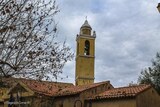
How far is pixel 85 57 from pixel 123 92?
28172mm

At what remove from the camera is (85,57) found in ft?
187

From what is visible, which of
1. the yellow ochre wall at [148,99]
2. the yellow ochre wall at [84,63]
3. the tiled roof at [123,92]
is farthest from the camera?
the yellow ochre wall at [84,63]

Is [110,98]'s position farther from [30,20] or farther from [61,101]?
[30,20]

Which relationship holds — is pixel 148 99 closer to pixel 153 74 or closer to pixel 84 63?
pixel 153 74

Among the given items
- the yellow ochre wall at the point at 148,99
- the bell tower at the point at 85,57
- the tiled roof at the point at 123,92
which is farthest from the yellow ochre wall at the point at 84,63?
the yellow ochre wall at the point at 148,99

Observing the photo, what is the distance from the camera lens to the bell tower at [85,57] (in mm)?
56344

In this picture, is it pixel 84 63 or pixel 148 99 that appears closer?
pixel 148 99

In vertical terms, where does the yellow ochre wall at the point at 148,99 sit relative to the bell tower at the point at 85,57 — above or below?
below

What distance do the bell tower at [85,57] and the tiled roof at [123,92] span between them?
2438 cm

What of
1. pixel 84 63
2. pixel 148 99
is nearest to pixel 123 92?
pixel 148 99

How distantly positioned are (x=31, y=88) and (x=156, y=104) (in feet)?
36.3

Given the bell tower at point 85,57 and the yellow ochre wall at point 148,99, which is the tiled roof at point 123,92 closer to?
Answer: the yellow ochre wall at point 148,99

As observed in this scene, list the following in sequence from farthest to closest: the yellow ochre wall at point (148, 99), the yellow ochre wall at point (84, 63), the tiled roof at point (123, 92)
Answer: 1. the yellow ochre wall at point (84, 63)
2. the tiled roof at point (123, 92)
3. the yellow ochre wall at point (148, 99)

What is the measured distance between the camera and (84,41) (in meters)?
57.2
